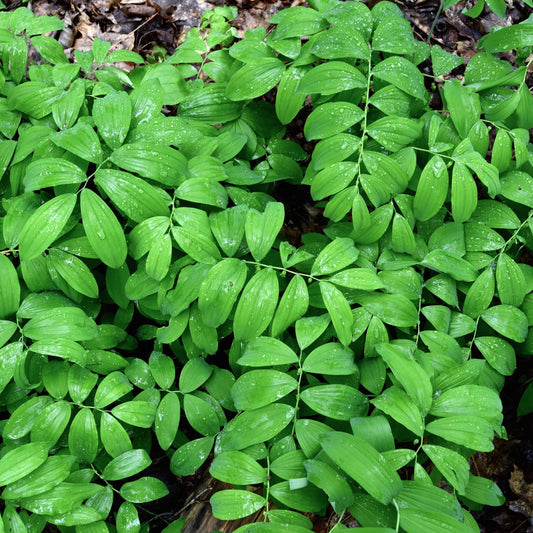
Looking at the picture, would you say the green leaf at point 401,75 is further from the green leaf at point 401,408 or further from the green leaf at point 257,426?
the green leaf at point 257,426

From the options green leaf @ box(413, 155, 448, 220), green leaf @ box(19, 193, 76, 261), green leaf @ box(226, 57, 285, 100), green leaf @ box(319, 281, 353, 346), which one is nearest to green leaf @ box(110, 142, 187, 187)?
green leaf @ box(19, 193, 76, 261)

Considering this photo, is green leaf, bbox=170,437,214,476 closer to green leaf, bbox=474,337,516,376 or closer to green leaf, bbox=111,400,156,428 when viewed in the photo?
green leaf, bbox=111,400,156,428

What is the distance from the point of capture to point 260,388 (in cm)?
182

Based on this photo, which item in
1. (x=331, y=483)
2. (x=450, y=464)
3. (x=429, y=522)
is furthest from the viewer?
(x=450, y=464)

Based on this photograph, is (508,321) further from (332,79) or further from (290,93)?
Answer: (290,93)

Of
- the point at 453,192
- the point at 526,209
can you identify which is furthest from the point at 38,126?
the point at 526,209

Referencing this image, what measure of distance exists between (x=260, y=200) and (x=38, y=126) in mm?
1167

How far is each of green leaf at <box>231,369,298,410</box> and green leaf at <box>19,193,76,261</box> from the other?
0.99m

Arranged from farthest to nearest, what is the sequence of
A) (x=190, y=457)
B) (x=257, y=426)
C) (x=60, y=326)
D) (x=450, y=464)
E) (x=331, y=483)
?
(x=190, y=457), (x=60, y=326), (x=257, y=426), (x=450, y=464), (x=331, y=483)

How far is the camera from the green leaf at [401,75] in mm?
2145

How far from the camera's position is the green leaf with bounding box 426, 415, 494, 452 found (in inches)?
64.4

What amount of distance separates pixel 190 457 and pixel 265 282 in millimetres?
874

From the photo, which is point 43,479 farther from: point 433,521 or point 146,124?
point 146,124

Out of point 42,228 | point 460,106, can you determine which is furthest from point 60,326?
point 460,106
